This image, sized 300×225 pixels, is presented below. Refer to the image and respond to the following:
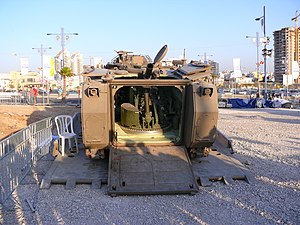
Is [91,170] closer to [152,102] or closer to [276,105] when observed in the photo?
[152,102]

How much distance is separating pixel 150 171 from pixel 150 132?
1.60m

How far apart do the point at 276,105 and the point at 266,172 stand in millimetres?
26077

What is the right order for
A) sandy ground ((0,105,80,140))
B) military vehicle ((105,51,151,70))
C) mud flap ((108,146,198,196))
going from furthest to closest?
sandy ground ((0,105,80,140)), military vehicle ((105,51,151,70)), mud flap ((108,146,198,196))

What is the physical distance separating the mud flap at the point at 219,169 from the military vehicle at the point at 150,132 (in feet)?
0.22

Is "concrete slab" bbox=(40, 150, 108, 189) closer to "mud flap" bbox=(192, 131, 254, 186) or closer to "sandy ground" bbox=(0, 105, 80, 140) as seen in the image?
"mud flap" bbox=(192, 131, 254, 186)

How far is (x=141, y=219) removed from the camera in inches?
205

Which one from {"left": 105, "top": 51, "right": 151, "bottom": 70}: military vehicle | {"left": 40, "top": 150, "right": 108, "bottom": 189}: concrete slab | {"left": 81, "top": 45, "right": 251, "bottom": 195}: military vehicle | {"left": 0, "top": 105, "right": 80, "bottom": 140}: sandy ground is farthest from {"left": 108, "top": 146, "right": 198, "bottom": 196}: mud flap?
{"left": 0, "top": 105, "right": 80, "bottom": 140}: sandy ground

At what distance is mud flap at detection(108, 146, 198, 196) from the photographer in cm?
624

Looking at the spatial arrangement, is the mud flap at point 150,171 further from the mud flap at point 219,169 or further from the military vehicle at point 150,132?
the mud flap at point 219,169

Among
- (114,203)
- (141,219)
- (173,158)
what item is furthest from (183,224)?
(173,158)

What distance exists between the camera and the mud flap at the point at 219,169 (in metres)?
6.96

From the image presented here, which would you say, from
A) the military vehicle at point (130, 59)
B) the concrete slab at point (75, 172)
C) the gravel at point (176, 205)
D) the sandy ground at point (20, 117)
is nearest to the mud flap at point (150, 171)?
the gravel at point (176, 205)

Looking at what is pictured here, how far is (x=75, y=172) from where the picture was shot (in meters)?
7.13

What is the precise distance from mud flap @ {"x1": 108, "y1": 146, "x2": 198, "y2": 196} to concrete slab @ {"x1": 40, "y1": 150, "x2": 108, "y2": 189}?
41cm
